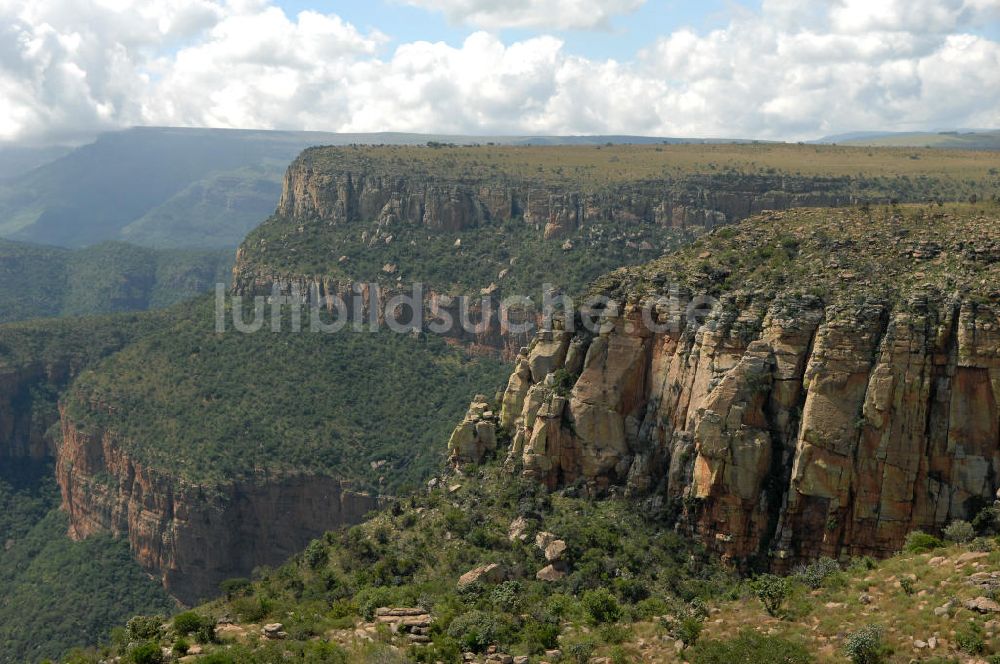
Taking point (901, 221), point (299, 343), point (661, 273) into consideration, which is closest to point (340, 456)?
point (299, 343)

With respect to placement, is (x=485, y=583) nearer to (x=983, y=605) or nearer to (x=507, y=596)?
(x=507, y=596)

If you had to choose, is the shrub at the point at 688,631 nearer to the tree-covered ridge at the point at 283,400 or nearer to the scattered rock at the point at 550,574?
the scattered rock at the point at 550,574

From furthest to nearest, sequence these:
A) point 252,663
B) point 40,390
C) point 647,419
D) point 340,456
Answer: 1. point 40,390
2. point 340,456
3. point 647,419
4. point 252,663

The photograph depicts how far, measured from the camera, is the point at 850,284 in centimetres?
4488

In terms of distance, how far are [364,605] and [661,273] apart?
2322 cm

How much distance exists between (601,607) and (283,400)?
67.5 m

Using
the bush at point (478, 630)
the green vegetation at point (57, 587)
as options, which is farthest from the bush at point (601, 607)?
the green vegetation at point (57, 587)

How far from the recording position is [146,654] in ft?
116

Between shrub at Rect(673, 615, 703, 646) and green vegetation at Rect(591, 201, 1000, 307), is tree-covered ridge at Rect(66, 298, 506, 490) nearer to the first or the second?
green vegetation at Rect(591, 201, 1000, 307)

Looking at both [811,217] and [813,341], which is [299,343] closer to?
[811,217]

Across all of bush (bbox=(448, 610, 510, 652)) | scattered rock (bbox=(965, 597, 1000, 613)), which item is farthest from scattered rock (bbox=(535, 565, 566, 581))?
scattered rock (bbox=(965, 597, 1000, 613))

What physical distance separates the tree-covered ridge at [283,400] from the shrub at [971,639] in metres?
62.2

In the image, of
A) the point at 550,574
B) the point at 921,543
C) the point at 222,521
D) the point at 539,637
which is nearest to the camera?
the point at 539,637

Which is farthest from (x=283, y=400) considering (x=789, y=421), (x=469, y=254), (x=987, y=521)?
(x=987, y=521)
